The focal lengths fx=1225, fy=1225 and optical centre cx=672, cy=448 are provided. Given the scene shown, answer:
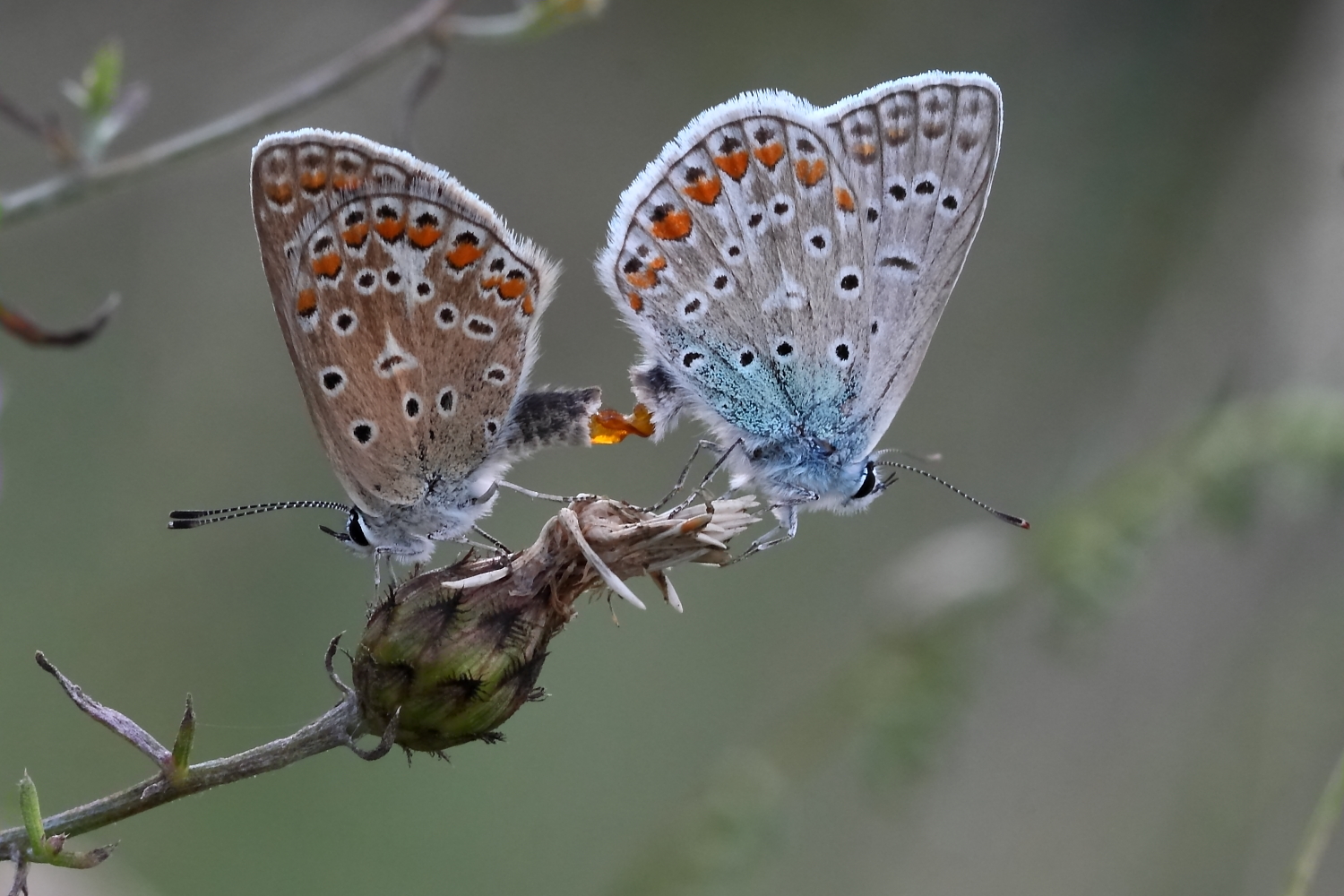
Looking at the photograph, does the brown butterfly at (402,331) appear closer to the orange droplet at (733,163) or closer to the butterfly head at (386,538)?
the butterfly head at (386,538)

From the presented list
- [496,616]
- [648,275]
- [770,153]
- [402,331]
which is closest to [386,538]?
[402,331]

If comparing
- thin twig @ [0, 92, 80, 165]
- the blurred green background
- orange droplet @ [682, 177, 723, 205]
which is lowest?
the blurred green background

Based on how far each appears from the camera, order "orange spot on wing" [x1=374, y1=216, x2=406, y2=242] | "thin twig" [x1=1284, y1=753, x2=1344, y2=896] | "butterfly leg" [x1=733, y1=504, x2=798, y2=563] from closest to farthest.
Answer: "thin twig" [x1=1284, y1=753, x2=1344, y2=896], "orange spot on wing" [x1=374, y1=216, x2=406, y2=242], "butterfly leg" [x1=733, y1=504, x2=798, y2=563]

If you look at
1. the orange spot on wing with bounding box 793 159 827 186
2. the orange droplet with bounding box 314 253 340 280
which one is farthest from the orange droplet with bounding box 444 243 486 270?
the orange spot on wing with bounding box 793 159 827 186

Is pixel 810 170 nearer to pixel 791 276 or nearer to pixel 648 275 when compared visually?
pixel 791 276

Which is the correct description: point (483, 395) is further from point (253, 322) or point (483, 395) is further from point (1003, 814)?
point (253, 322)

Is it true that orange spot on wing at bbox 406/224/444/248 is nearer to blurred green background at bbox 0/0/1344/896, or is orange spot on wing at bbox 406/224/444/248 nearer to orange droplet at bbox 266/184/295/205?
orange droplet at bbox 266/184/295/205

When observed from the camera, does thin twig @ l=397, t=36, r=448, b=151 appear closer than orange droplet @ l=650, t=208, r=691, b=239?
Yes
